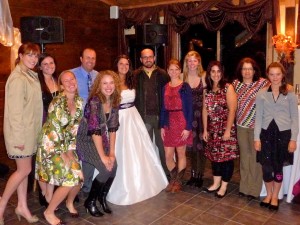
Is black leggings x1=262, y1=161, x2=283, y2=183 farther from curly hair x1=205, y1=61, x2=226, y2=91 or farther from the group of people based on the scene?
curly hair x1=205, y1=61, x2=226, y2=91

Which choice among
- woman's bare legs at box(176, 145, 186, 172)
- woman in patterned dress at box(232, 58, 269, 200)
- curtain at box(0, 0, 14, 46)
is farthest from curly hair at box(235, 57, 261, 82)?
curtain at box(0, 0, 14, 46)

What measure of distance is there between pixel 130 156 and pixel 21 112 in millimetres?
1212

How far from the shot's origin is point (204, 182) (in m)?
3.97

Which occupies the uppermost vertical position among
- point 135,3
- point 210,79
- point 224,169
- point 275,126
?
point 135,3

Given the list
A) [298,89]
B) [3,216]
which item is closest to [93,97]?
[3,216]

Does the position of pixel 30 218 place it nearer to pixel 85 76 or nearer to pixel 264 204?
pixel 85 76

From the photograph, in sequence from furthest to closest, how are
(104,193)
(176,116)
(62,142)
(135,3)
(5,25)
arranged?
1. (135,3)
2. (5,25)
3. (176,116)
4. (104,193)
5. (62,142)

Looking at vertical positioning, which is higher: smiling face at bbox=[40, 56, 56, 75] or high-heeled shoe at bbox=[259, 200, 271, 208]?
smiling face at bbox=[40, 56, 56, 75]

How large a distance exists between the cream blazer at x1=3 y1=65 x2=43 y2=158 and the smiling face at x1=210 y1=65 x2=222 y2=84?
1.68 metres

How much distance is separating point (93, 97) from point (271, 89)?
1.64m

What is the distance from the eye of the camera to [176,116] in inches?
136

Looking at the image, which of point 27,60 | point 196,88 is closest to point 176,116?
point 196,88

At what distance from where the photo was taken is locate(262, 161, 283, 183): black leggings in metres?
3.08

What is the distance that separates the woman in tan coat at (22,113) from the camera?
2.58 meters
